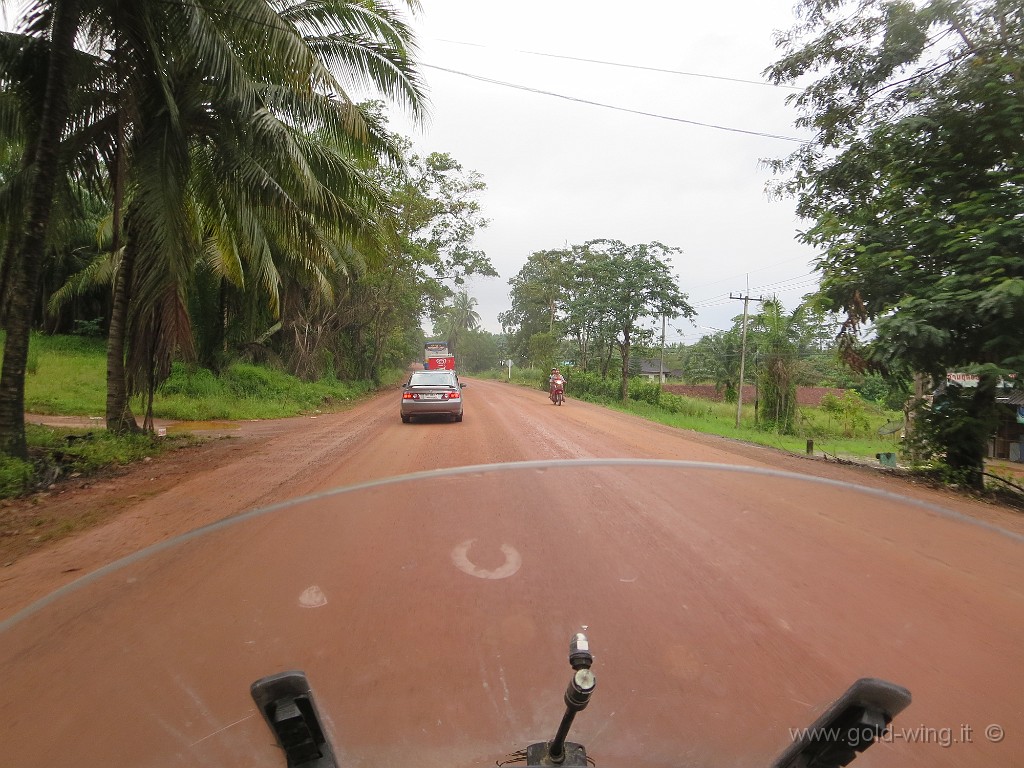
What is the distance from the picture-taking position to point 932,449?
30.3ft

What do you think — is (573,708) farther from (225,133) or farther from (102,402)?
(102,402)

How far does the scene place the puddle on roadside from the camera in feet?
44.6

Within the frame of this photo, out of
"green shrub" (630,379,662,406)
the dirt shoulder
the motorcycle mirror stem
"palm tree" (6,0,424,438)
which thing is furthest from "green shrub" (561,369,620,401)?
the motorcycle mirror stem

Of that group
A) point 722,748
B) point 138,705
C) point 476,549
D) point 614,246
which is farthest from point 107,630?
point 614,246

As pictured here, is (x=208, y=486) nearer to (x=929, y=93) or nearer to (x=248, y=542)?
(x=248, y=542)

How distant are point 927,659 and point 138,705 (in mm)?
3863

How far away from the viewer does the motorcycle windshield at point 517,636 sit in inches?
98.5

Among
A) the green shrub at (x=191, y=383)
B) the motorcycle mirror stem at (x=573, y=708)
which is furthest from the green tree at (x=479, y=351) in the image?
the motorcycle mirror stem at (x=573, y=708)

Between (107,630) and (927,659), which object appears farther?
(107,630)

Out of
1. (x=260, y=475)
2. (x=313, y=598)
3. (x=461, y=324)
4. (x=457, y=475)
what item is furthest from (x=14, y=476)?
(x=461, y=324)

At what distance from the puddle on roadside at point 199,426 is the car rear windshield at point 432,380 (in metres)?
4.33

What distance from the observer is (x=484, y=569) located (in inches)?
173

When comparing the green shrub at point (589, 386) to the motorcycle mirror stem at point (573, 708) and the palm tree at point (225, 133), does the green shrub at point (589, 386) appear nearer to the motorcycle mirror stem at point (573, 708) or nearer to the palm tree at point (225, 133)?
the palm tree at point (225, 133)

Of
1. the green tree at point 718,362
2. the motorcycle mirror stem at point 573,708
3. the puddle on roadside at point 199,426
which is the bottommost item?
the puddle on roadside at point 199,426
